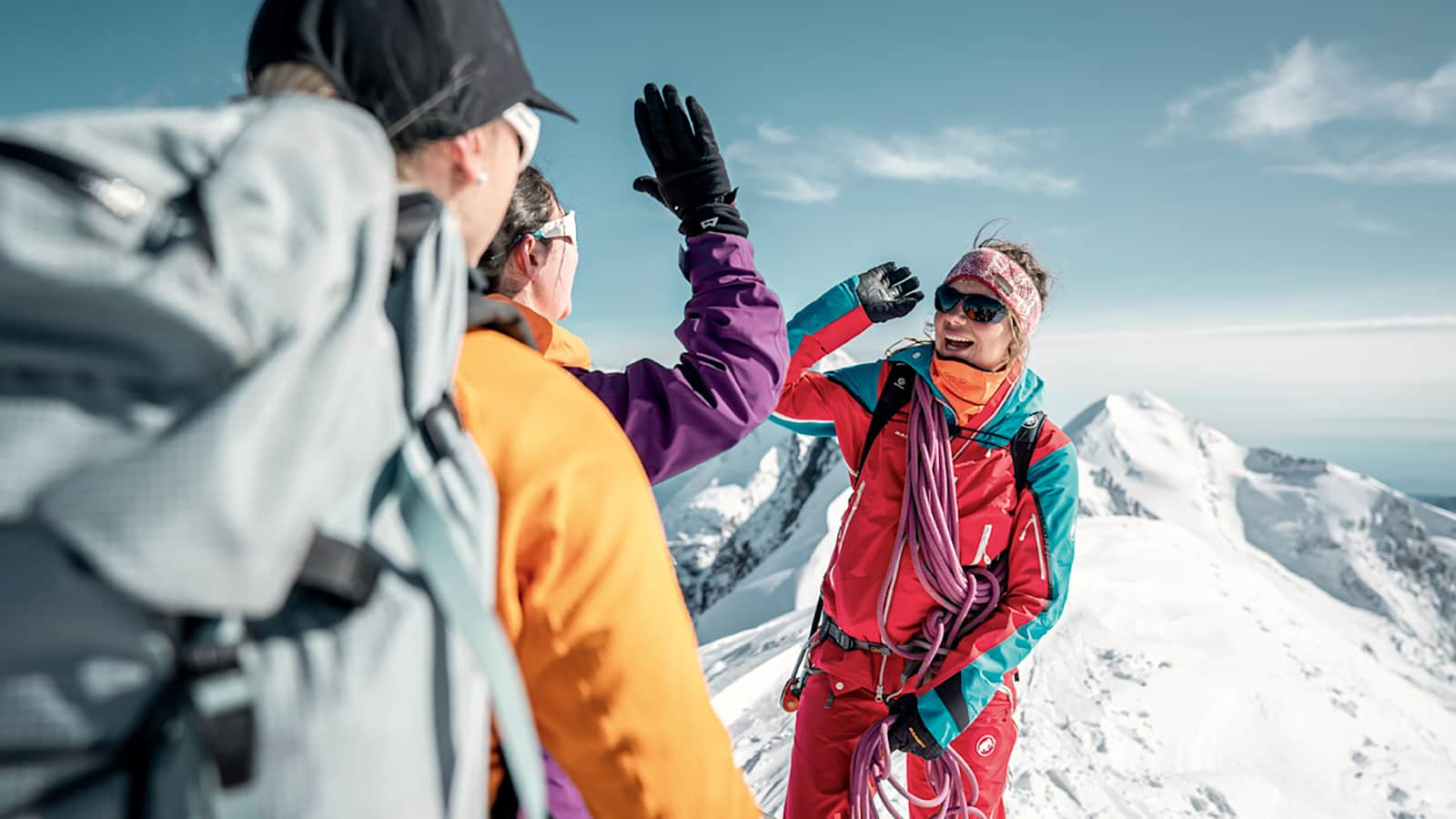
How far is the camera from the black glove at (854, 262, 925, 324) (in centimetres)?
348

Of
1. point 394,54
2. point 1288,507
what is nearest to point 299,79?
point 394,54

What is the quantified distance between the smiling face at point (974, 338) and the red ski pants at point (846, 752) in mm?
1584

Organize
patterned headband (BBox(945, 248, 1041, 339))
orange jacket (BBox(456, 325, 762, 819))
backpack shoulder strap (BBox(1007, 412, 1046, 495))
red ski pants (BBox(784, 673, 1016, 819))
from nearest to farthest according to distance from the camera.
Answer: orange jacket (BBox(456, 325, 762, 819)) → red ski pants (BBox(784, 673, 1016, 819)) → backpack shoulder strap (BBox(1007, 412, 1046, 495)) → patterned headband (BBox(945, 248, 1041, 339))

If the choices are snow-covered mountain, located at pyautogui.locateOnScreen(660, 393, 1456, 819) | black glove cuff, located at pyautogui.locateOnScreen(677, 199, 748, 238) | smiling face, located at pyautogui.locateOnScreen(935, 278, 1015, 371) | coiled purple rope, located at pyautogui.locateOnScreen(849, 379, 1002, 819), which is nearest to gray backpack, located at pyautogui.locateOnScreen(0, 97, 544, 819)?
black glove cuff, located at pyautogui.locateOnScreen(677, 199, 748, 238)

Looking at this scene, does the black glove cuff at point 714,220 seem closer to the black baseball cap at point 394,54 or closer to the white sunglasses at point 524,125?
the white sunglasses at point 524,125

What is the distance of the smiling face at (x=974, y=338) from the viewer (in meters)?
3.48

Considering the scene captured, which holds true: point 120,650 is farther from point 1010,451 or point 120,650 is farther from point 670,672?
point 1010,451

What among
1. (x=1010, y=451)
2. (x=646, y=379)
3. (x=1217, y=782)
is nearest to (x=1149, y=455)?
(x=1217, y=782)

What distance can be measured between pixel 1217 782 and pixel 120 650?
688 cm

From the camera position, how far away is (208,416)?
655 millimetres

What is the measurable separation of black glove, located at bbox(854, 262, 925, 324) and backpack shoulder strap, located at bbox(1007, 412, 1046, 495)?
2.51 ft

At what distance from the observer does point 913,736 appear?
10.6 feet

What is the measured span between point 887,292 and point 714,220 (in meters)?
1.88

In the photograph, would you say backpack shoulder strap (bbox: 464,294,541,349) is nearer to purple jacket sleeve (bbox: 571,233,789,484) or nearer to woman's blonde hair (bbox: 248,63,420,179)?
woman's blonde hair (bbox: 248,63,420,179)
